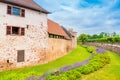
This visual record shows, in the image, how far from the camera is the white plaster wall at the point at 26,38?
20.4 m

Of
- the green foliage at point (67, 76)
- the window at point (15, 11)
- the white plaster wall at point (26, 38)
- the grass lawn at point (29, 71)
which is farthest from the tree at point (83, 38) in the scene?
the green foliage at point (67, 76)

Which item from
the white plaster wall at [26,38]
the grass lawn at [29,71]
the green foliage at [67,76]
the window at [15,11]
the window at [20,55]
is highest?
the window at [15,11]

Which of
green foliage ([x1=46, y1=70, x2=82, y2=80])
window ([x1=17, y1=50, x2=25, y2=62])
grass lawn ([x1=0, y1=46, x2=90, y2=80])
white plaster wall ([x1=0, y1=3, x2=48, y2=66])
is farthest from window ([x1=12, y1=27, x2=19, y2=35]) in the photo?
green foliage ([x1=46, y1=70, x2=82, y2=80])

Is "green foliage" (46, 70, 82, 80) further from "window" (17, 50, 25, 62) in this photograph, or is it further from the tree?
the tree

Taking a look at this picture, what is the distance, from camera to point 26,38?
23.3 m

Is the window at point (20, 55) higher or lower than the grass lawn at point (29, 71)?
higher

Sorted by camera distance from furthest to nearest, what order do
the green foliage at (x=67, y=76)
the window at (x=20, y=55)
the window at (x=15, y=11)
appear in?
1. the window at (x=20, y=55)
2. the window at (x=15, y=11)
3. the green foliage at (x=67, y=76)

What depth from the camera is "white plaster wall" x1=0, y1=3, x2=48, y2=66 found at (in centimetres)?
2036

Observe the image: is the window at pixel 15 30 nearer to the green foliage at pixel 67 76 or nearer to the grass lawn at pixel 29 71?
the grass lawn at pixel 29 71

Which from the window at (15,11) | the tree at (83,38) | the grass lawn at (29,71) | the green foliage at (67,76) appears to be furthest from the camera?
the tree at (83,38)

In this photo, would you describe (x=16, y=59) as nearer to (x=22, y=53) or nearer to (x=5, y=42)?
(x=22, y=53)

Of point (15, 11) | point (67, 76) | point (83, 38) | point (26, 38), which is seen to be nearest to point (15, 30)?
point (26, 38)

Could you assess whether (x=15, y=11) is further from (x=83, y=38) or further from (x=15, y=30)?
(x=83, y=38)

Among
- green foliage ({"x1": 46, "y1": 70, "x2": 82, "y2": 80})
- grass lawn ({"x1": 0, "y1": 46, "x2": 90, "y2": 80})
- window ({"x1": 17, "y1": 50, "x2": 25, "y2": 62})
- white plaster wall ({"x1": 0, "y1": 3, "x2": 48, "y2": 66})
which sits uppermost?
white plaster wall ({"x1": 0, "y1": 3, "x2": 48, "y2": 66})
